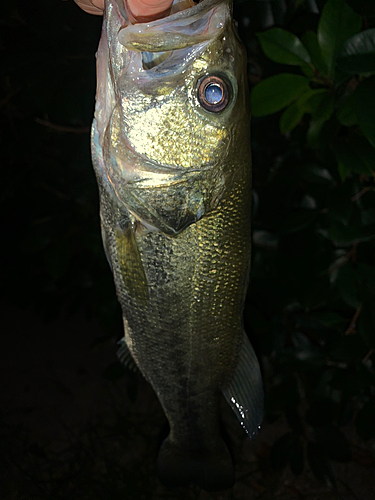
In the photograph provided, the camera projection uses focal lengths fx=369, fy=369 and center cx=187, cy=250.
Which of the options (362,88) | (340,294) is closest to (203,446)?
(340,294)

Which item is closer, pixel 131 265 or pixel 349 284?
pixel 131 265

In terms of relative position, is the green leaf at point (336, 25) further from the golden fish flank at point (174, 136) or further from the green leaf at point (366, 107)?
the golden fish flank at point (174, 136)

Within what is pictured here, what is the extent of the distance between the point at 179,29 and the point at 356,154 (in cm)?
80

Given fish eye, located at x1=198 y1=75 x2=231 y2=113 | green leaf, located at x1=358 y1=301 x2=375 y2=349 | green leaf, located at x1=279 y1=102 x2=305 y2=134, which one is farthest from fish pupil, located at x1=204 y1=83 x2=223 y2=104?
green leaf, located at x1=358 y1=301 x2=375 y2=349

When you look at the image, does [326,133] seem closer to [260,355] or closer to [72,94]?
[72,94]

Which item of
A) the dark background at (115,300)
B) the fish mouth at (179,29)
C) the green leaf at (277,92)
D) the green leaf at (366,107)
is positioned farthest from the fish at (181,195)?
the dark background at (115,300)

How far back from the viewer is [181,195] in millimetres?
855

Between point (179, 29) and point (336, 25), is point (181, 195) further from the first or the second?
point (336, 25)

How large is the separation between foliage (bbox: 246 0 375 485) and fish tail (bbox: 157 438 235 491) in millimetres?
630

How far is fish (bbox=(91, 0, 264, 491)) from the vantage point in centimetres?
75

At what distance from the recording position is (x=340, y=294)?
1.69 meters

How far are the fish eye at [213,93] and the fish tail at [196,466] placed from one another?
115 cm

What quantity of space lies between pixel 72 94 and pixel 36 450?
226 centimetres

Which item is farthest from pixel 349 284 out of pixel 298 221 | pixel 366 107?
pixel 366 107
